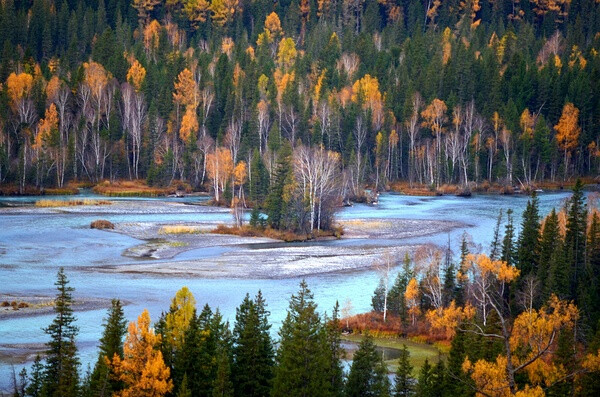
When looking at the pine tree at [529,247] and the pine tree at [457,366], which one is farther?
the pine tree at [529,247]

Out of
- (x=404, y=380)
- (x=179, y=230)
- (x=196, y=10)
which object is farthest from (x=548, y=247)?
(x=196, y=10)

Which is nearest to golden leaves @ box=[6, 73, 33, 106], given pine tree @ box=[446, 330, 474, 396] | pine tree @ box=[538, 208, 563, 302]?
pine tree @ box=[538, 208, 563, 302]

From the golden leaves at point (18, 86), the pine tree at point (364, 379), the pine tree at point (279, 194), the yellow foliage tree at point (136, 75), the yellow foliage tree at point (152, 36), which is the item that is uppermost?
the yellow foliage tree at point (152, 36)

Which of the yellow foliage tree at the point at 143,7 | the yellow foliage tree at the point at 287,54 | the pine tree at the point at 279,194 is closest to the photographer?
the pine tree at the point at 279,194

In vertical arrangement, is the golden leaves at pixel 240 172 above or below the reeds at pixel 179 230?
above

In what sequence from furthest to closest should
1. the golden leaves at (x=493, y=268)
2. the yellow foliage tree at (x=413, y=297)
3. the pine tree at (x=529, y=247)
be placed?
the pine tree at (x=529, y=247)
the yellow foliage tree at (x=413, y=297)
the golden leaves at (x=493, y=268)

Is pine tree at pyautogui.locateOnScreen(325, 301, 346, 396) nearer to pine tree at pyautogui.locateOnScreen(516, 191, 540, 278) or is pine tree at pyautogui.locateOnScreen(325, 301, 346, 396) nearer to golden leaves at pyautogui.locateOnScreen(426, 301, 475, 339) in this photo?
golden leaves at pyautogui.locateOnScreen(426, 301, 475, 339)

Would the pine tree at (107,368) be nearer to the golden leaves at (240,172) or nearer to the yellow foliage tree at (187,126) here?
the golden leaves at (240,172)

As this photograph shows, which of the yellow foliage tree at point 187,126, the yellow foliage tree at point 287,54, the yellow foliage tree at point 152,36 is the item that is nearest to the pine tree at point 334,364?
the yellow foliage tree at point 187,126

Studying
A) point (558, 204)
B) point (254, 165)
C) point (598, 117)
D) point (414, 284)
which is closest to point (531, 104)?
point (598, 117)
